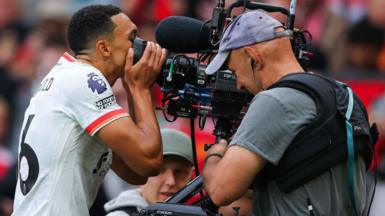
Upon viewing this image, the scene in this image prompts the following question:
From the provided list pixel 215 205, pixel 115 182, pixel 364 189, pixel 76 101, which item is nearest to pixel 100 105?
pixel 76 101

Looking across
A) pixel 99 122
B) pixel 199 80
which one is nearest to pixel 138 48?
pixel 199 80

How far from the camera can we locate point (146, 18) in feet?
36.1

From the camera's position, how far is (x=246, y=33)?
5.56 meters

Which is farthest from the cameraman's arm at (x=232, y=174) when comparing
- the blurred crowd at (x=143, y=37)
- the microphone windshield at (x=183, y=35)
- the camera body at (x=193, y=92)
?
the blurred crowd at (x=143, y=37)

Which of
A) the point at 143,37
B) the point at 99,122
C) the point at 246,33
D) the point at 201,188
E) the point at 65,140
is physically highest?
the point at 246,33

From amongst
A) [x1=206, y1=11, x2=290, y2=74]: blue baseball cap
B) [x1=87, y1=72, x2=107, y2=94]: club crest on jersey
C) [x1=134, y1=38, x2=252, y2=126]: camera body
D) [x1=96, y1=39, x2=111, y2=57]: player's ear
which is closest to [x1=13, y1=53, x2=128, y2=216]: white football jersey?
[x1=87, y1=72, x2=107, y2=94]: club crest on jersey

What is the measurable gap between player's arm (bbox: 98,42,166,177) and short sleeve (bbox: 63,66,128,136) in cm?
5

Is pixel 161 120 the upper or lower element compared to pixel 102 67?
lower

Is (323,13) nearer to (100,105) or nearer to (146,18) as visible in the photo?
(146,18)

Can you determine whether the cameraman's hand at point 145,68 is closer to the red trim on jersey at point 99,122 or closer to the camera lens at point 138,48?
the camera lens at point 138,48

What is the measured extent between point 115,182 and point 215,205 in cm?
365

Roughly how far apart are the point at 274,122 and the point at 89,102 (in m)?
0.97

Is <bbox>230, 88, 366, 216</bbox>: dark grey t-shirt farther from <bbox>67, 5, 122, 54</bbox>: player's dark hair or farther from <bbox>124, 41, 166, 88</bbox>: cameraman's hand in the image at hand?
<bbox>67, 5, 122, 54</bbox>: player's dark hair

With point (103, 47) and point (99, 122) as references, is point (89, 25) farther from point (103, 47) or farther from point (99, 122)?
point (99, 122)
